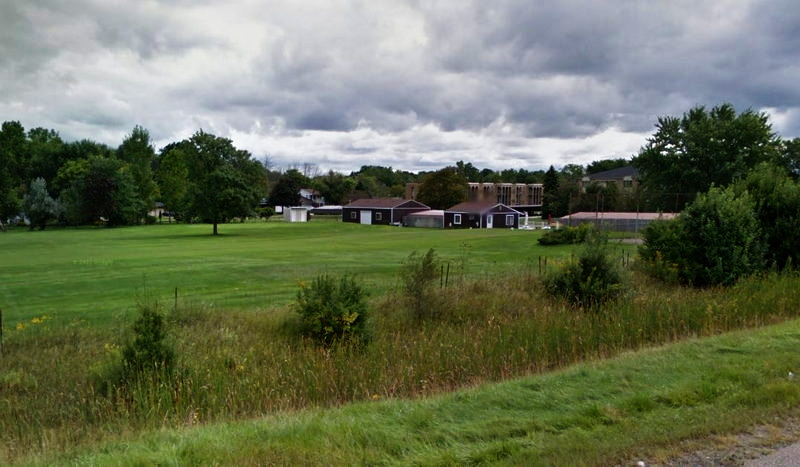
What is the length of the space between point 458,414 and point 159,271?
2177 centimetres

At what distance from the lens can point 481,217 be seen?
76.2 m

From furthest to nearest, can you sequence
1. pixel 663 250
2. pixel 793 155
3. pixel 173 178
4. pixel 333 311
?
pixel 173 178, pixel 793 155, pixel 663 250, pixel 333 311

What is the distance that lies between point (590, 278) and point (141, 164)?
343 feet

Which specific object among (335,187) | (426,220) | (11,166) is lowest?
(426,220)

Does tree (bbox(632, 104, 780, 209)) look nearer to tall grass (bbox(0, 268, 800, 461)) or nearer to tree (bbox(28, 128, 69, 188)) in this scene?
tall grass (bbox(0, 268, 800, 461))

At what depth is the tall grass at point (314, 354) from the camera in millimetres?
6906

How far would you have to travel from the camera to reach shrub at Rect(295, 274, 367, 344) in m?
10.5

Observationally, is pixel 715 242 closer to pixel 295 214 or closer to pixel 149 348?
pixel 149 348

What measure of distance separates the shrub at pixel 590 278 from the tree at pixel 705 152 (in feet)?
148

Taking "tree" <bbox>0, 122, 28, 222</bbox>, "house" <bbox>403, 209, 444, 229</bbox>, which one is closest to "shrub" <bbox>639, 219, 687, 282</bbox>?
"house" <bbox>403, 209, 444, 229</bbox>

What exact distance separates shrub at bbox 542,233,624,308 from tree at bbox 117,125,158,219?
8563 centimetres

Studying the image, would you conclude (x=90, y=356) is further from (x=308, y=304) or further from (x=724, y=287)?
(x=724, y=287)

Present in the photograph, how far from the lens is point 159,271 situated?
24.5m

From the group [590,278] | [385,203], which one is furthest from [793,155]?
[590,278]
